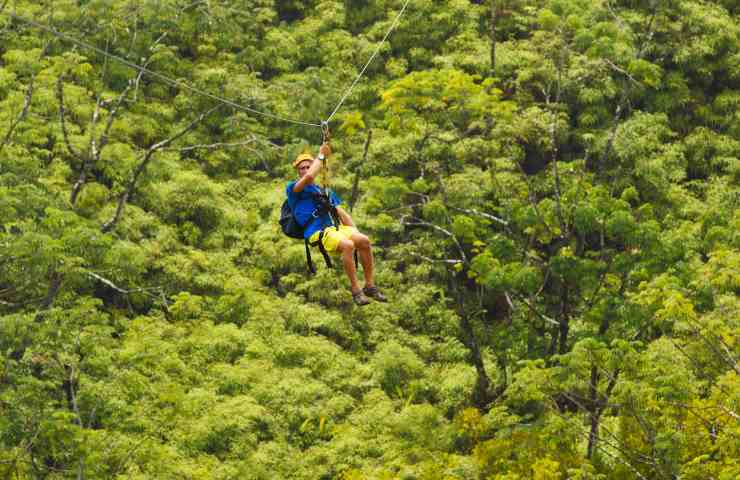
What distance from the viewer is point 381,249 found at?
17312mm

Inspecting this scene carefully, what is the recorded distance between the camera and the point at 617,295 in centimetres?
1459

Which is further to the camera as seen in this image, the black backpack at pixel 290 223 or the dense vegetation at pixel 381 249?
the dense vegetation at pixel 381 249

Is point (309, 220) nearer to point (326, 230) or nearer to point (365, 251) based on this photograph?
point (326, 230)

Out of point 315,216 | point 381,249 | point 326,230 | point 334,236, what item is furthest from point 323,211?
point 381,249

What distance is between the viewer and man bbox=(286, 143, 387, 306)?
9.39m

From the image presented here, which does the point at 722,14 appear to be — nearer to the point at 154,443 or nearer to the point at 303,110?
the point at 303,110

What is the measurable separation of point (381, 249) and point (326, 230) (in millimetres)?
7756

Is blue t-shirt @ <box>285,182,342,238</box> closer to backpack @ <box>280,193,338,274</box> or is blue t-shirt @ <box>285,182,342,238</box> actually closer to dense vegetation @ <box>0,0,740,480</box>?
backpack @ <box>280,193,338,274</box>

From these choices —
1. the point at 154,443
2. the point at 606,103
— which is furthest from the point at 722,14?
the point at 154,443

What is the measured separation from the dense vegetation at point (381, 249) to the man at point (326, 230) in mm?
4284

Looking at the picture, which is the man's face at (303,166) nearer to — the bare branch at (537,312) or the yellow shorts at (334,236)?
the yellow shorts at (334,236)

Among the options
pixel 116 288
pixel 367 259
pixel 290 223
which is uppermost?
pixel 290 223

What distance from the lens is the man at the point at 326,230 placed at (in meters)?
9.39

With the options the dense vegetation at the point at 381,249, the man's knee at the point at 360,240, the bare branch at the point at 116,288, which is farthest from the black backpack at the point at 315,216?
the bare branch at the point at 116,288
